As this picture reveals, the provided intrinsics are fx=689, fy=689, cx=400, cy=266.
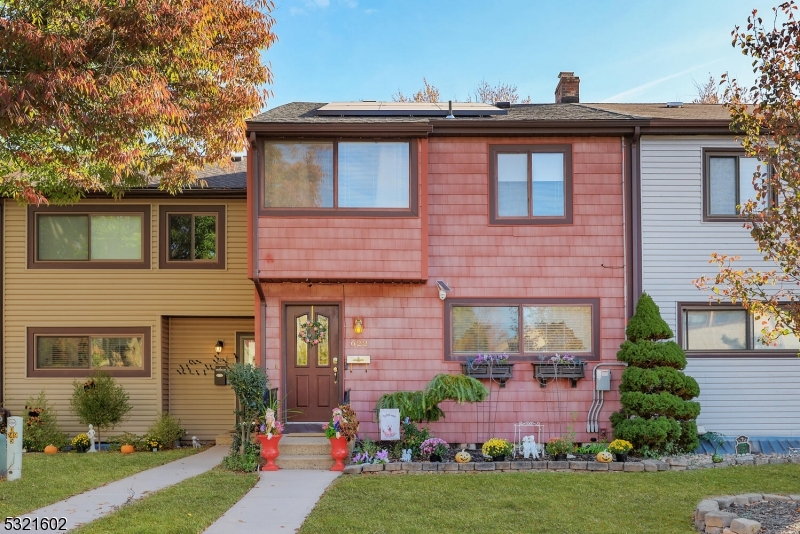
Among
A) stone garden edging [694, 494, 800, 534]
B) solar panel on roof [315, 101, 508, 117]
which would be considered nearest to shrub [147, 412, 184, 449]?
solar panel on roof [315, 101, 508, 117]

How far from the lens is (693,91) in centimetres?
2445

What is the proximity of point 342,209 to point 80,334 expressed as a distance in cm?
615

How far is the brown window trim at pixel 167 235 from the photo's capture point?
1312cm

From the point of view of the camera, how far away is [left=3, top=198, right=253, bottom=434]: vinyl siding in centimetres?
1297

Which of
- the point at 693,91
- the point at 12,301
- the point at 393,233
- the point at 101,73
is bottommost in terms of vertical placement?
the point at 12,301

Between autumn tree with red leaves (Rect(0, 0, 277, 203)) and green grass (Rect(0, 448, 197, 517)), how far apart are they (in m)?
3.79

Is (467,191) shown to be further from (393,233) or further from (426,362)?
(426,362)

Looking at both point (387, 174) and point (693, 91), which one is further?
point (693, 91)

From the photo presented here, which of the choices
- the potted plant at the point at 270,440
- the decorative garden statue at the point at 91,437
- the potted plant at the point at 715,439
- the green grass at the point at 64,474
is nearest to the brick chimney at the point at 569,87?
the potted plant at the point at 715,439

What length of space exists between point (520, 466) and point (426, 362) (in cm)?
242

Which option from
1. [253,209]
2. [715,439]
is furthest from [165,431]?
[715,439]

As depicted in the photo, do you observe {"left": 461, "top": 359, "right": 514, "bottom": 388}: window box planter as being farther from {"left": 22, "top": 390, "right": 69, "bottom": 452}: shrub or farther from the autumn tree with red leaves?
{"left": 22, "top": 390, "right": 69, "bottom": 452}: shrub

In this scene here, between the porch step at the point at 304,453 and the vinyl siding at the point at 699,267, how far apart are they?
562 centimetres

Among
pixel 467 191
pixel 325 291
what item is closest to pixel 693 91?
pixel 467 191
